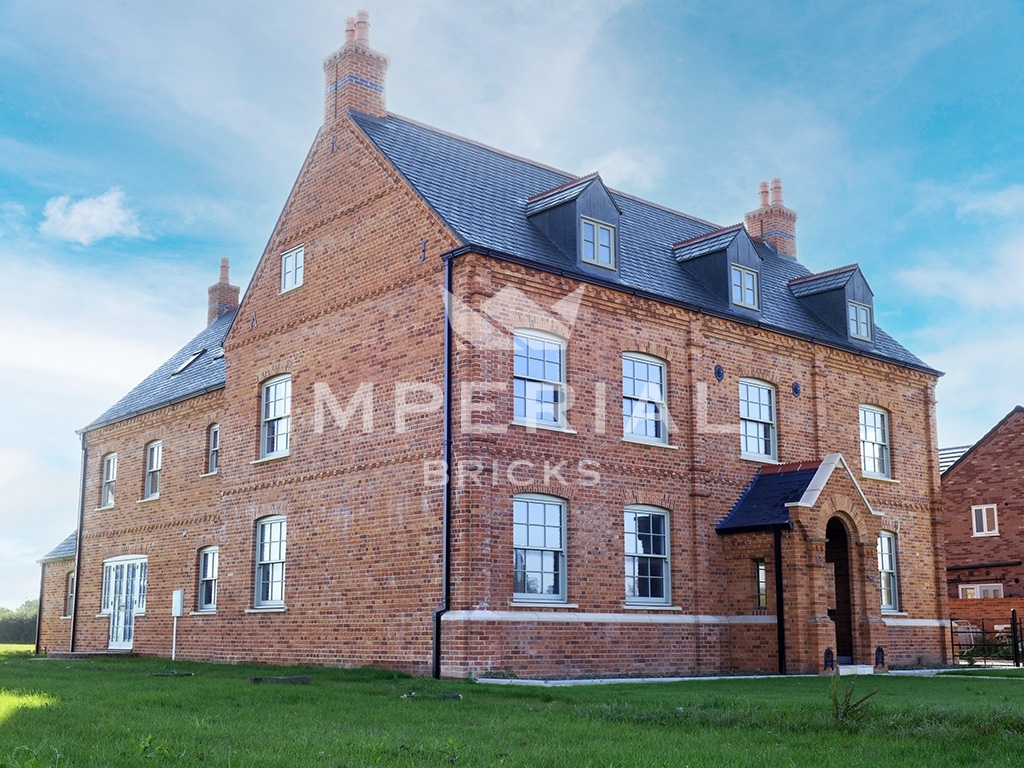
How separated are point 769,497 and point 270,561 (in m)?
10.4

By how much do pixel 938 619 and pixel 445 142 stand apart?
16396 mm

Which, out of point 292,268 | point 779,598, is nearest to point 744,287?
point 779,598

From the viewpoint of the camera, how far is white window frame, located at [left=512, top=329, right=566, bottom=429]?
1941 centimetres

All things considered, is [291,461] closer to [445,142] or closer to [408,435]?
[408,435]

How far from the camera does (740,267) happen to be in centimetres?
2420

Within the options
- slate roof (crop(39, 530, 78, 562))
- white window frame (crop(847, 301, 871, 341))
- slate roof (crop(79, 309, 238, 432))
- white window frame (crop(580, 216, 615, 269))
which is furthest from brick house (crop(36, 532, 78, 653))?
white window frame (crop(847, 301, 871, 341))

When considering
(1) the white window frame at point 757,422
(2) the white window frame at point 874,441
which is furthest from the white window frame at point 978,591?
(1) the white window frame at point 757,422

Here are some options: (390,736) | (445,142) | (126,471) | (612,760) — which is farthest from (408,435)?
(126,471)

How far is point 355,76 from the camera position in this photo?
24062 mm

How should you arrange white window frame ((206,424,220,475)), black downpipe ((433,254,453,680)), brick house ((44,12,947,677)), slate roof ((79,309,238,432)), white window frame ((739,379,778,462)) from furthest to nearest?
slate roof ((79,309,238,432)) < white window frame ((206,424,220,475)) < white window frame ((739,379,778,462)) < brick house ((44,12,947,677)) < black downpipe ((433,254,453,680))

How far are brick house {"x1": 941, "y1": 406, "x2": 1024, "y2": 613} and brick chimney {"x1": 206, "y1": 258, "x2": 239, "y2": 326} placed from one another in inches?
953

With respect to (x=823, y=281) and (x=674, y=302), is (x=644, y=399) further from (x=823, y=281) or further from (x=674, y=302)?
(x=823, y=281)

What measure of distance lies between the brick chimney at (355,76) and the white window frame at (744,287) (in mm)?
8574

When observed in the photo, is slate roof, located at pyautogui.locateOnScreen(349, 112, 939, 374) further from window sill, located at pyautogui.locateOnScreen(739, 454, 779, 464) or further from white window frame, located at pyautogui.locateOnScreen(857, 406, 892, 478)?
window sill, located at pyautogui.locateOnScreen(739, 454, 779, 464)
